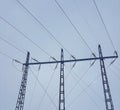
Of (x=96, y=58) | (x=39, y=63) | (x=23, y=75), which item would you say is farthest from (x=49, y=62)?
(x=96, y=58)

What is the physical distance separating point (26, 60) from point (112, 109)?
1084 cm

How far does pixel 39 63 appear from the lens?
2075 cm

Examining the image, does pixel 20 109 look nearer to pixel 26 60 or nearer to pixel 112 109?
pixel 26 60

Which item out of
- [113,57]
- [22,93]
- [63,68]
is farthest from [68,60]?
[22,93]

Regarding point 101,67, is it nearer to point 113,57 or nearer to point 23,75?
point 113,57

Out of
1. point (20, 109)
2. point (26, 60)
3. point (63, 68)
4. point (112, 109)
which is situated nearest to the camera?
point (112, 109)

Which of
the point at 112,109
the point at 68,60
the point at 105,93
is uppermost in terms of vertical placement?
the point at 68,60

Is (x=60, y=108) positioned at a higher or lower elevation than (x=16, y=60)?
lower

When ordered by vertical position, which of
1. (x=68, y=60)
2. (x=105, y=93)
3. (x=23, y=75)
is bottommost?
(x=105, y=93)

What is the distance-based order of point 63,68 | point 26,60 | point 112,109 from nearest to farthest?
point 112,109 → point 63,68 → point 26,60

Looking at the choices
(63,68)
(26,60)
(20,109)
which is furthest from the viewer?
(26,60)

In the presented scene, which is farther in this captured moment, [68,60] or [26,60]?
[26,60]

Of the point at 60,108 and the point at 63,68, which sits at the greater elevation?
the point at 63,68

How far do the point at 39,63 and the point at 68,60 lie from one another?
3191 millimetres
